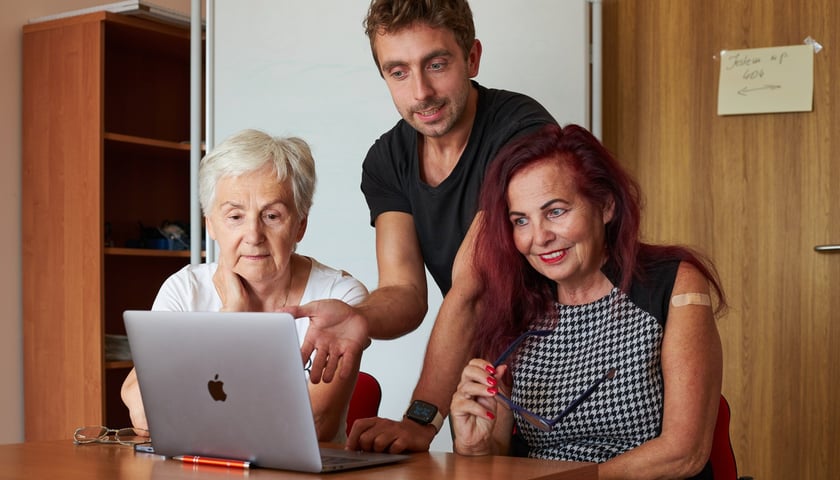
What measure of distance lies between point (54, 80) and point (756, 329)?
105 inches

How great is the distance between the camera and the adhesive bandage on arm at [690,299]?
5.26ft

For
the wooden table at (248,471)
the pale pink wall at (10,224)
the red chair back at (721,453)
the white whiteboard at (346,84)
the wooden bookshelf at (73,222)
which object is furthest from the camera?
the pale pink wall at (10,224)

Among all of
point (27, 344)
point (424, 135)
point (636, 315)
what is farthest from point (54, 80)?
point (636, 315)

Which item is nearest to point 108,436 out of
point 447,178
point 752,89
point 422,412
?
point 422,412

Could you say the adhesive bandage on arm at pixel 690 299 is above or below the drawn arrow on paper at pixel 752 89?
below

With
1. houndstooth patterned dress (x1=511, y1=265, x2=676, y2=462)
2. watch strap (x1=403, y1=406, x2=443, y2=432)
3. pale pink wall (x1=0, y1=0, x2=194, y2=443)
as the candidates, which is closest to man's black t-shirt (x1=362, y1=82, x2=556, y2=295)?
houndstooth patterned dress (x1=511, y1=265, x2=676, y2=462)

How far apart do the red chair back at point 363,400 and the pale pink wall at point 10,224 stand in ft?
7.53

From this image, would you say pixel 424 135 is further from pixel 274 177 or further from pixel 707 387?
pixel 707 387

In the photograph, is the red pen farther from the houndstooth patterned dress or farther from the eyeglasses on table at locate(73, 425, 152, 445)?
the houndstooth patterned dress

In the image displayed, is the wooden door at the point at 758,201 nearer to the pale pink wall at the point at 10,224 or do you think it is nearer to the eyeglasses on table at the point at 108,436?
the eyeglasses on table at the point at 108,436

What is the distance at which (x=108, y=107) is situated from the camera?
425 cm

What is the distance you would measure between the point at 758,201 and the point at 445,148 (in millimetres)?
1340

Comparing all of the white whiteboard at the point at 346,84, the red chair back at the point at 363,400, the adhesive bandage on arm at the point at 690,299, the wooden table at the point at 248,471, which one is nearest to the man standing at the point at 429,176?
the red chair back at the point at 363,400

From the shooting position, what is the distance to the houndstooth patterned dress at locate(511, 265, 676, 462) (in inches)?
63.5
